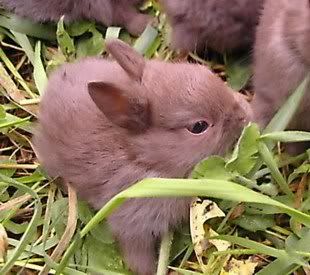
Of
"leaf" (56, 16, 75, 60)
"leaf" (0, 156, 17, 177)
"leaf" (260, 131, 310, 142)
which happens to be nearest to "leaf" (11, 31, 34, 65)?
"leaf" (56, 16, 75, 60)

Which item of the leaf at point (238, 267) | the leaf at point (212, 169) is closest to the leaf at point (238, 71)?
the leaf at point (212, 169)

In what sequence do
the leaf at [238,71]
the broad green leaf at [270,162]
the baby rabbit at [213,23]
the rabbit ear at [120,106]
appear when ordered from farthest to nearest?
the leaf at [238,71] → the baby rabbit at [213,23] → the broad green leaf at [270,162] → the rabbit ear at [120,106]

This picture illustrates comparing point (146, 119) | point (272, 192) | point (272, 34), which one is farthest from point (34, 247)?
point (272, 34)

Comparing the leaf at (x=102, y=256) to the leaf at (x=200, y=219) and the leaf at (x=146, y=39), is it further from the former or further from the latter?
the leaf at (x=146, y=39)

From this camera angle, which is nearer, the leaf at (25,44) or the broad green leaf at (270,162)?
the broad green leaf at (270,162)

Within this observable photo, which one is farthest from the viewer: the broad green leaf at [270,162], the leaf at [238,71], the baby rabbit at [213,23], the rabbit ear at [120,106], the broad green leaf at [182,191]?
the leaf at [238,71]

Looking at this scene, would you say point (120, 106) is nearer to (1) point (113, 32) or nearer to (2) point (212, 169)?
(2) point (212, 169)

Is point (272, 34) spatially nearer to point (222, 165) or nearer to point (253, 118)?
point (253, 118)

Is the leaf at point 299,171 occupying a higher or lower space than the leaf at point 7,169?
higher
